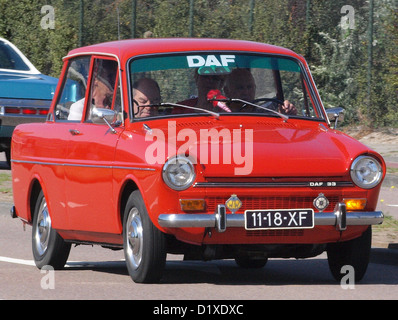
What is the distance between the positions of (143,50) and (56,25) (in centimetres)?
2259

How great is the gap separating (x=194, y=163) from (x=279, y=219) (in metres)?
0.69

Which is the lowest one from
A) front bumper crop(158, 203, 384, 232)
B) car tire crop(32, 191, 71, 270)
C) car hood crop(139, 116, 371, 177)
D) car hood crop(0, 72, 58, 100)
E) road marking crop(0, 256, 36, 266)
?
road marking crop(0, 256, 36, 266)

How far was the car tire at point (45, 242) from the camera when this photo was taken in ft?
30.7

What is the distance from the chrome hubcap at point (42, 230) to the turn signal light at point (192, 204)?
6.95ft

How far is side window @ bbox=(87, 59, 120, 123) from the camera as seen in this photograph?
902cm

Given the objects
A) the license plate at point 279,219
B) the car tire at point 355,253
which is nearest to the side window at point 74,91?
the license plate at point 279,219

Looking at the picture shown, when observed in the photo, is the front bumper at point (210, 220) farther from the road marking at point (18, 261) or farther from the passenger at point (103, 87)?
the road marking at point (18, 261)

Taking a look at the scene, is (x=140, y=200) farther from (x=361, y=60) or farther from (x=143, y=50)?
(x=361, y=60)

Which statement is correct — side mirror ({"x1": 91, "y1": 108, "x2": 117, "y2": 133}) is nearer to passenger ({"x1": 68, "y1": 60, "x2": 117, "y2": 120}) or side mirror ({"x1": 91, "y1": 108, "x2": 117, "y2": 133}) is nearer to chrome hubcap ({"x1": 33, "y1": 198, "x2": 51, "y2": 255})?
passenger ({"x1": 68, "y1": 60, "x2": 117, "y2": 120})

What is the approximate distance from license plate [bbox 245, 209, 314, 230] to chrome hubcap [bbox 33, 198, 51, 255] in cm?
239

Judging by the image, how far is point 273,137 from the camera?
8242mm

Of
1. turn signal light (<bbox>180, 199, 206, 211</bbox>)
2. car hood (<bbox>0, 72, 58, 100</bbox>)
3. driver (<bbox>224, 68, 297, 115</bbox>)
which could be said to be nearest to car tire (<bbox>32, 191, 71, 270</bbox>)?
driver (<bbox>224, 68, 297, 115</bbox>)

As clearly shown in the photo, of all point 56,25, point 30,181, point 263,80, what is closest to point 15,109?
point 30,181
